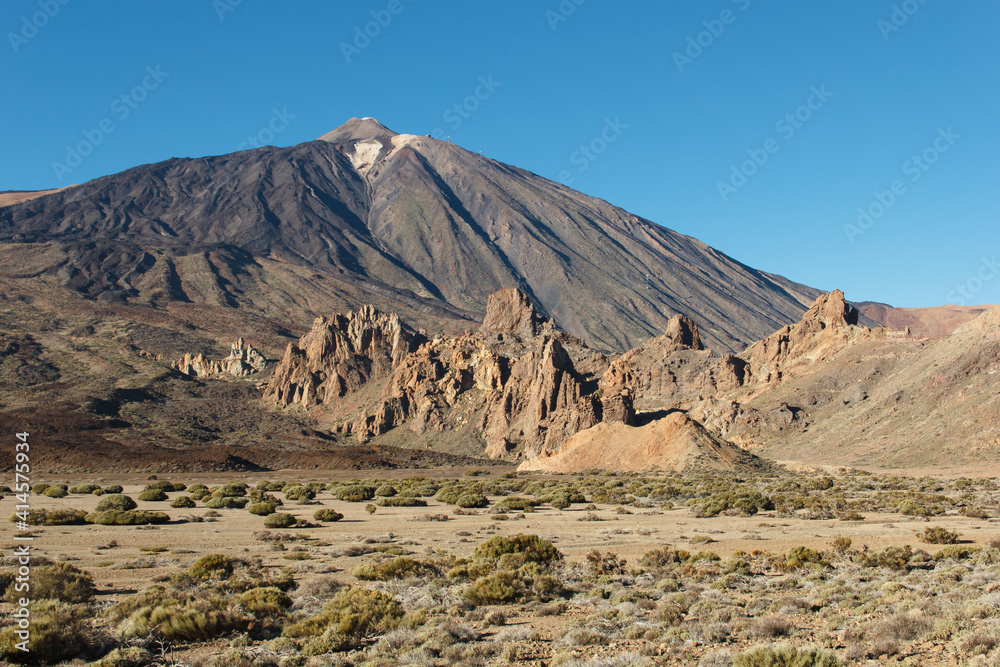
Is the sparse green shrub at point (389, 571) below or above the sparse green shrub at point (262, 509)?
below

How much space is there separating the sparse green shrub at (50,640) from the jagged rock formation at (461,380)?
57938mm

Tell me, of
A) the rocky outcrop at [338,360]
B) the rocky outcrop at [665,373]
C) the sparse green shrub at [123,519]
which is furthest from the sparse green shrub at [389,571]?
the rocky outcrop at [338,360]

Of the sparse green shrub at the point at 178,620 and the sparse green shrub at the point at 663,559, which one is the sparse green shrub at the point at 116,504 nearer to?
the sparse green shrub at the point at 178,620

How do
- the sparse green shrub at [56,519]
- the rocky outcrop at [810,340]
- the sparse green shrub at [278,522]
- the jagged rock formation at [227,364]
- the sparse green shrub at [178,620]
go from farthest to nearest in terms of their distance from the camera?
the jagged rock formation at [227,364] → the rocky outcrop at [810,340] → the sparse green shrub at [278,522] → the sparse green shrub at [56,519] → the sparse green shrub at [178,620]

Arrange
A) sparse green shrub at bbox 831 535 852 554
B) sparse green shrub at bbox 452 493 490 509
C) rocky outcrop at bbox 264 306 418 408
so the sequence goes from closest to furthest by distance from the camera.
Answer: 1. sparse green shrub at bbox 831 535 852 554
2. sparse green shrub at bbox 452 493 490 509
3. rocky outcrop at bbox 264 306 418 408

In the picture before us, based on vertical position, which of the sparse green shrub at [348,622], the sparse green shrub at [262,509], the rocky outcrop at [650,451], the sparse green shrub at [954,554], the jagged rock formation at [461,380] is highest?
the jagged rock formation at [461,380]

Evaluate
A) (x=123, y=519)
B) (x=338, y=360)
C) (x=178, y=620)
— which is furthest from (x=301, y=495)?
(x=338, y=360)

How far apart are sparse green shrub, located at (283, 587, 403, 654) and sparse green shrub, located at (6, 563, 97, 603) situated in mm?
4374

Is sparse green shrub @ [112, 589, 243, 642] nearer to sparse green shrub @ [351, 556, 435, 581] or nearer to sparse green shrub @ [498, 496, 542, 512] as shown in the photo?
sparse green shrub @ [351, 556, 435, 581]

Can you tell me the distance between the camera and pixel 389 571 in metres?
15.7

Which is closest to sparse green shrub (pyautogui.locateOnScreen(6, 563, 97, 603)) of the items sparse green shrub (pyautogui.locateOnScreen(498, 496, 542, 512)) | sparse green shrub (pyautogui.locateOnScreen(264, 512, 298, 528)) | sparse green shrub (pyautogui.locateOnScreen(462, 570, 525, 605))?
sparse green shrub (pyautogui.locateOnScreen(462, 570, 525, 605))

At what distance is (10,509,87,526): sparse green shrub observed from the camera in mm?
24586

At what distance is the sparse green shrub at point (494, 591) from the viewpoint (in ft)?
44.7

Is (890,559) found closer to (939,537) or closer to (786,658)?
(939,537)
